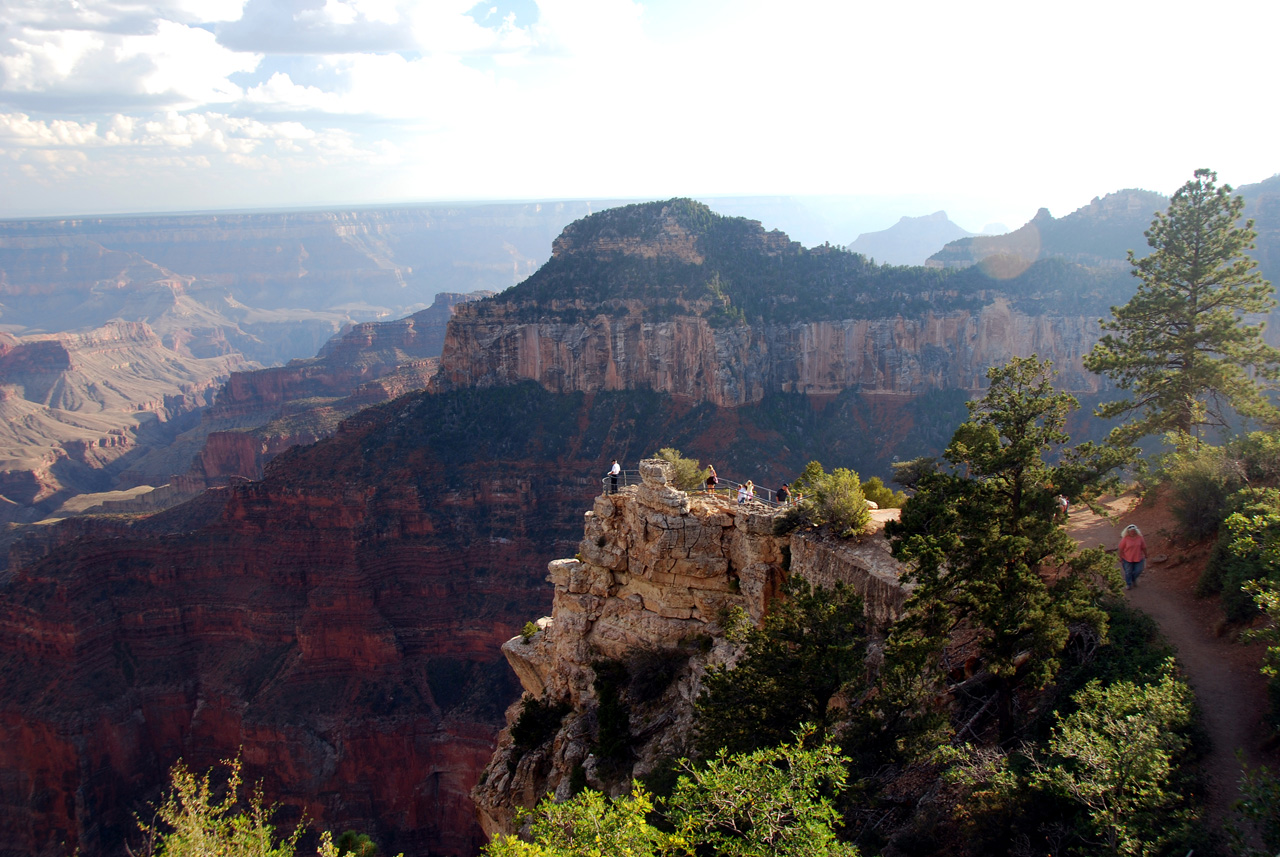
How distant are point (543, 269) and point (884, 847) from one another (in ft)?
239

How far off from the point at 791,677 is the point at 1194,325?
73.5ft

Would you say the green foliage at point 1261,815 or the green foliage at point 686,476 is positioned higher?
the green foliage at point 1261,815

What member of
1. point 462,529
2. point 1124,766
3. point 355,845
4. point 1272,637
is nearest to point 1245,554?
point 1272,637

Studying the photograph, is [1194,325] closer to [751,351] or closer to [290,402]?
[751,351]

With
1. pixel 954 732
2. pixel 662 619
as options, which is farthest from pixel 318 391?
pixel 954 732

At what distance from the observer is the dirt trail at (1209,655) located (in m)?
12.5

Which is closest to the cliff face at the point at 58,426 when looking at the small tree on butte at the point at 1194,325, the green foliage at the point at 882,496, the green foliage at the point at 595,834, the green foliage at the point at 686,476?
the green foliage at the point at 686,476

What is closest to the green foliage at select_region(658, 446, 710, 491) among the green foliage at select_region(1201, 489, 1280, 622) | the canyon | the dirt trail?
the canyon

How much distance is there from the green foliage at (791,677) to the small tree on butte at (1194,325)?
17.1 metres

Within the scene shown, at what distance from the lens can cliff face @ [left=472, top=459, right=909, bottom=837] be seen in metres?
20.9

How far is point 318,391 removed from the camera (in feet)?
482

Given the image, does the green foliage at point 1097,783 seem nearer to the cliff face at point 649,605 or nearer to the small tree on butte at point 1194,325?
the cliff face at point 649,605

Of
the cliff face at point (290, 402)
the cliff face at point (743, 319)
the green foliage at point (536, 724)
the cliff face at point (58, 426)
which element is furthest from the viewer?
the cliff face at point (58, 426)

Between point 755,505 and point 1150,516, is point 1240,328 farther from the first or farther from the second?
point 755,505
